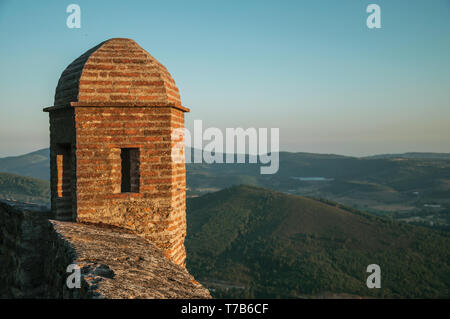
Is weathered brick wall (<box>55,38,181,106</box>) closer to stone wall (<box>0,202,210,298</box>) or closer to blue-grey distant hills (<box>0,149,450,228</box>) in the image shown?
stone wall (<box>0,202,210,298</box>)

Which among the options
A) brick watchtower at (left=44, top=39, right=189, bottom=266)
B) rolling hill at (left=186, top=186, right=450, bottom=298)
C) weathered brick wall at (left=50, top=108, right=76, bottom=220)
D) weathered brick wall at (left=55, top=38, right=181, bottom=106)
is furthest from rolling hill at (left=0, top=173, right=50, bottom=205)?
brick watchtower at (left=44, top=39, right=189, bottom=266)

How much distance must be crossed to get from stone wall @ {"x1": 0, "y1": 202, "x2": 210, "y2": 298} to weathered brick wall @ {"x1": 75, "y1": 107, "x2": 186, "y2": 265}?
29cm

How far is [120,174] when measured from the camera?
507cm

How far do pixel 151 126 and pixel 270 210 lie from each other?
41.9 m

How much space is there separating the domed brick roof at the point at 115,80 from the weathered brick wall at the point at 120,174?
13 centimetres

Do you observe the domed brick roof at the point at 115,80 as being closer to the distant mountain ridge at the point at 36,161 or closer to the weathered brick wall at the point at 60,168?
the weathered brick wall at the point at 60,168

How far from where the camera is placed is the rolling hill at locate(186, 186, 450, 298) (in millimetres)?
30319

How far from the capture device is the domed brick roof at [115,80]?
5020mm

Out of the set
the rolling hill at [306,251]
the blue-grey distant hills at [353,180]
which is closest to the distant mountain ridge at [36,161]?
the blue-grey distant hills at [353,180]

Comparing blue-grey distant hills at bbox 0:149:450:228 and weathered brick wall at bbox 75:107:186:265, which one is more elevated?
weathered brick wall at bbox 75:107:186:265

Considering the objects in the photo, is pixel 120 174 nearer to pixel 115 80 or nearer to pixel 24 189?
pixel 115 80

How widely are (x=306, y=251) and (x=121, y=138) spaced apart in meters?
33.1
